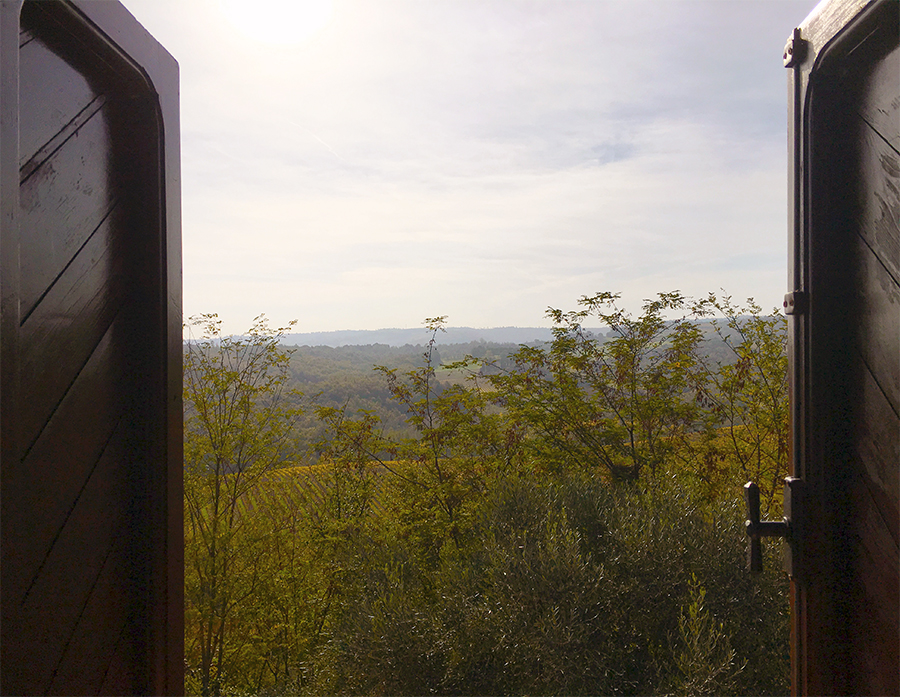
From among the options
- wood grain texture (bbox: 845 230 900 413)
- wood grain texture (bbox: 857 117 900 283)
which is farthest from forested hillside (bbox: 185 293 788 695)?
wood grain texture (bbox: 857 117 900 283)

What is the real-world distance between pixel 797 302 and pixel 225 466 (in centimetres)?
646

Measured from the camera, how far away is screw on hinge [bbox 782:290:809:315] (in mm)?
1173

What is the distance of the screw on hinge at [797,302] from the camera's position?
3.85ft

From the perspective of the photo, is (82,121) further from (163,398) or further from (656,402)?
(656,402)

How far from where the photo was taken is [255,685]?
6887mm

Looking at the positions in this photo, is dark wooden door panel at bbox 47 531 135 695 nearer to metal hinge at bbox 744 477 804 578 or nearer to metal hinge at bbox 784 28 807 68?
metal hinge at bbox 744 477 804 578

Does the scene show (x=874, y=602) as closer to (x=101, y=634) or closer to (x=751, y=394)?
(x=101, y=634)

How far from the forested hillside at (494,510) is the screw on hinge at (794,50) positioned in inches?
112

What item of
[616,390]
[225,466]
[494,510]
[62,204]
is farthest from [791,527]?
[225,466]

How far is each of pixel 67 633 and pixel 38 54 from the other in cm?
102

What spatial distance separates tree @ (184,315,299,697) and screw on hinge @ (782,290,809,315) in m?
6.09

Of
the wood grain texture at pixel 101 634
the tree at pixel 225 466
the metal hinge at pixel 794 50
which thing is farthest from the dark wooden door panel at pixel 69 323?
the tree at pixel 225 466

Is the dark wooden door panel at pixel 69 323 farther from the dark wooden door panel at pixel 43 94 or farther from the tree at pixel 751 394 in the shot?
the tree at pixel 751 394

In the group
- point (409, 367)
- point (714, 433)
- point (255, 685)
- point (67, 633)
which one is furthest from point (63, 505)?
point (255, 685)
